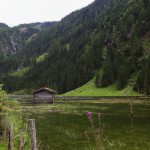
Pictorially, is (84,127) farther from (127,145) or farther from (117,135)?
(127,145)

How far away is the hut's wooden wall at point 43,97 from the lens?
138750mm

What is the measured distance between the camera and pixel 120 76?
18475cm

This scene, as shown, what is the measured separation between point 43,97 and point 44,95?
1.15 metres

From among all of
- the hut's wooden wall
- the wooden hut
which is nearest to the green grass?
the wooden hut

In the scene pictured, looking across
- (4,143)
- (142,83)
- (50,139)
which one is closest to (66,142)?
(50,139)

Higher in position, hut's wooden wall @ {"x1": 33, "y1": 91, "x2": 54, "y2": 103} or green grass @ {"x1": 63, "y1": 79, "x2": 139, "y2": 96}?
hut's wooden wall @ {"x1": 33, "y1": 91, "x2": 54, "y2": 103}

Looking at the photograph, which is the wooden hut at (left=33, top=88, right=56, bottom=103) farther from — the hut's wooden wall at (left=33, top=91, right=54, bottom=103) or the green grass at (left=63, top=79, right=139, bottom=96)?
the green grass at (left=63, top=79, right=139, bottom=96)

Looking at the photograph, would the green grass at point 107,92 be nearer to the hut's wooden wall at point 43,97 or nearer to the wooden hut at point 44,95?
the wooden hut at point 44,95

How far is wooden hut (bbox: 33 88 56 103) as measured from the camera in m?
139

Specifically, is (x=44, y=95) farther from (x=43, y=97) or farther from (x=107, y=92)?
(x=107, y=92)

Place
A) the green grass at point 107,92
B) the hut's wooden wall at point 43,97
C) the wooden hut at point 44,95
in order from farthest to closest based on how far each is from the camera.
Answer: the green grass at point 107,92 < the wooden hut at point 44,95 < the hut's wooden wall at point 43,97

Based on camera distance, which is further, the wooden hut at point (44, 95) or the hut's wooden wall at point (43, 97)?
the wooden hut at point (44, 95)

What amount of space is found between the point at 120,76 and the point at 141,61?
15.5 m

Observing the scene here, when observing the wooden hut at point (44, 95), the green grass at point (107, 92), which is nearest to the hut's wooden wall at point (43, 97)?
the wooden hut at point (44, 95)
